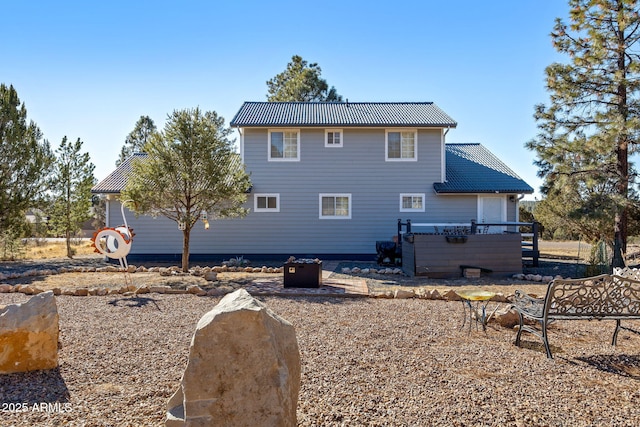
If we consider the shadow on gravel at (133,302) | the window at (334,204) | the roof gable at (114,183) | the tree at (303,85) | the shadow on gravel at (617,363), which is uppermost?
the tree at (303,85)

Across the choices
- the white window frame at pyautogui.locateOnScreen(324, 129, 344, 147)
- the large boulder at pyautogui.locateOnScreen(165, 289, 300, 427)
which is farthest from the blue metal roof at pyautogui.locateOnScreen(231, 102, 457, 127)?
the large boulder at pyautogui.locateOnScreen(165, 289, 300, 427)

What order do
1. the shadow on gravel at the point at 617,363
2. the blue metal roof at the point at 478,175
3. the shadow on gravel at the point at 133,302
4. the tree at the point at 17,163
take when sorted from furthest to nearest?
the tree at the point at 17,163 → the blue metal roof at the point at 478,175 → the shadow on gravel at the point at 133,302 → the shadow on gravel at the point at 617,363

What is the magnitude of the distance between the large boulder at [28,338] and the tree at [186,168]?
767 cm

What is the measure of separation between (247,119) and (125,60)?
21.9 ft

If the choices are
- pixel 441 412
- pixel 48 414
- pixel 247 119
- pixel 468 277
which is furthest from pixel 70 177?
pixel 441 412

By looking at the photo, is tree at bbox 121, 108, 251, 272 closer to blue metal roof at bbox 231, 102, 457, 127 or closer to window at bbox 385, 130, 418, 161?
blue metal roof at bbox 231, 102, 457, 127

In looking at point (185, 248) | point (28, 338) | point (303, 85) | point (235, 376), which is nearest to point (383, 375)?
point (235, 376)

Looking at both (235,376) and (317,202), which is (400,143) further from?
(235,376)

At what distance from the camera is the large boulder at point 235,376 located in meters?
2.32

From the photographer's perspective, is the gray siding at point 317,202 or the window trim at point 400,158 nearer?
the gray siding at point 317,202

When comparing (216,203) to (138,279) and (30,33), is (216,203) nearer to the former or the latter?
(138,279)

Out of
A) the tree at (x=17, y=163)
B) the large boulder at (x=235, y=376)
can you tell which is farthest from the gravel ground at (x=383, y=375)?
the tree at (x=17, y=163)

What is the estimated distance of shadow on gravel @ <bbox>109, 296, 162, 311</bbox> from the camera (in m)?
7.36

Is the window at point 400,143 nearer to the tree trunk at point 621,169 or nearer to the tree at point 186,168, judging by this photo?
the tree trunk at point 621,169
